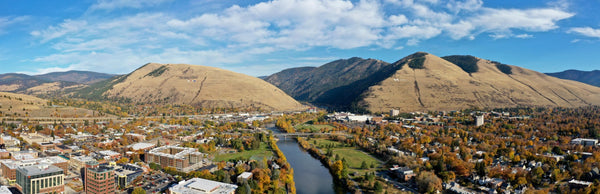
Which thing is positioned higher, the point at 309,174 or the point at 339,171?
the point at 339,171

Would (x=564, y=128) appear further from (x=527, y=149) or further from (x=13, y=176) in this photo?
(x=13, y=176)

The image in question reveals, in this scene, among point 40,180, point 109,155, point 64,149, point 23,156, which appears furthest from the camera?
point 64,149

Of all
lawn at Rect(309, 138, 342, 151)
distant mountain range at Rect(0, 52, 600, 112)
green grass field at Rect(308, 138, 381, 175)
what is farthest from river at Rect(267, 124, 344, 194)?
distant mountain range at Rect(0, 52, 600, 112)

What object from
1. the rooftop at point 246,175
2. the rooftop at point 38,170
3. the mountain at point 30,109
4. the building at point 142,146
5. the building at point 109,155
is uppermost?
the mountain at point 30,109

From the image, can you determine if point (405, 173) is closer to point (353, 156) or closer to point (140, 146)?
point (353, 156)

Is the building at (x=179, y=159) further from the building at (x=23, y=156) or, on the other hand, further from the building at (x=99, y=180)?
the building at (x=23, y=156)

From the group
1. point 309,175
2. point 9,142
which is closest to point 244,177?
point 309,175

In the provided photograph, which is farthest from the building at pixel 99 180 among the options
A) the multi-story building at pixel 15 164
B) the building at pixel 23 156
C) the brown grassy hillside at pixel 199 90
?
the brown grassy hillside at pixel 199 90
